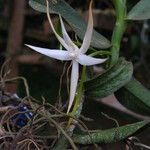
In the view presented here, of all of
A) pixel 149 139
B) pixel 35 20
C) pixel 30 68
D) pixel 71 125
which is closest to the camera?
pixel 71 125

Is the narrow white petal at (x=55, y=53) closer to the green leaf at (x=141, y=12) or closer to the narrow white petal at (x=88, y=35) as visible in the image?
the narrow white petal at (x=88, y=35)

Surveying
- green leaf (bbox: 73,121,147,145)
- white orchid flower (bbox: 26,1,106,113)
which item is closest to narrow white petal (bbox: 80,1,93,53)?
white orchid flower (bbox: 26,1,106,113)

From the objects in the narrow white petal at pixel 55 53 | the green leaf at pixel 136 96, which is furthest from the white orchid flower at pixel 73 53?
the green leaf at pixel 136 96

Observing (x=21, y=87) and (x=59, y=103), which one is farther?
(x=21, y=87)

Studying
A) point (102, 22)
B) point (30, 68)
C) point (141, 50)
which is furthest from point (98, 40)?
point (30, 68)

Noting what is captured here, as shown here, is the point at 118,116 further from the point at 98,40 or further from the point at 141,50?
the point at 141,50
